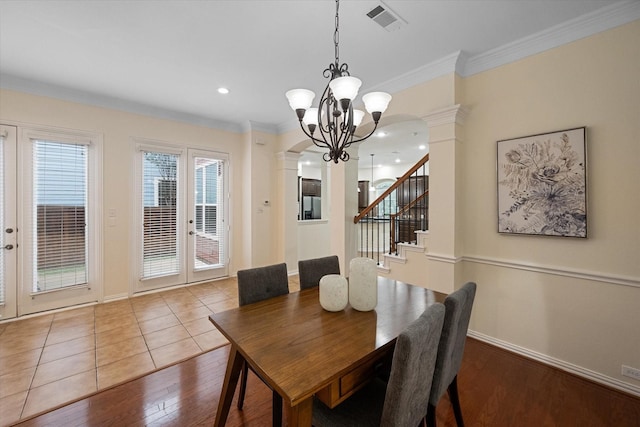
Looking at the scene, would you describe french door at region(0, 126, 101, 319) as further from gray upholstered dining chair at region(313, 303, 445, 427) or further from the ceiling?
gray upholstered dining chair at region(313, 303, 445, 427)

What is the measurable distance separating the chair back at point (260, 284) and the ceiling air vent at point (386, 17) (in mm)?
2055

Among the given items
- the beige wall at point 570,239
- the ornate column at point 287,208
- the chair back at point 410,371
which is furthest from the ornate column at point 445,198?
the ornate column at point 287,208

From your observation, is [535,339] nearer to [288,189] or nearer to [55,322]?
[288,189]

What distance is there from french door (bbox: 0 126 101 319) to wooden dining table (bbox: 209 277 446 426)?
3314 mm

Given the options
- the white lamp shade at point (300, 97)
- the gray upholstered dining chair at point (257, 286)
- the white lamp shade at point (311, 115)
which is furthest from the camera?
the white lamp shade at point (311, 115)

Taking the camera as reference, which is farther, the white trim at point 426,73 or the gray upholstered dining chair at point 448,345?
the white trim at point 426,73

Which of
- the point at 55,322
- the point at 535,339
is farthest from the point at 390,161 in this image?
the point at 55,322

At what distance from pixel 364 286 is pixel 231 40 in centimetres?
240

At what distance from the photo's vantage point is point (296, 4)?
1994 mm

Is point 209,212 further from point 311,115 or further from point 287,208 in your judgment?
point 311,115

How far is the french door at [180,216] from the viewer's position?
413 cm

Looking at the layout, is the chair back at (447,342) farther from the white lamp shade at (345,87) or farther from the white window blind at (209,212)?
the white window blind at (209,212)

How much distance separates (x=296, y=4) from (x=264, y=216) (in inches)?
139

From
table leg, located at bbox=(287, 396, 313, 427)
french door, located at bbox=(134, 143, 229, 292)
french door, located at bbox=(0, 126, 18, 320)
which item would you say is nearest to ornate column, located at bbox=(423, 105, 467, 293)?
table leg, located at bbox=(287, 396, 313, 427)
